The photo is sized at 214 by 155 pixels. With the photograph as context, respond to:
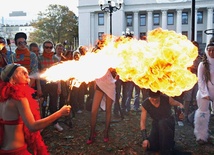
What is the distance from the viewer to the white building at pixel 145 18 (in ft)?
146

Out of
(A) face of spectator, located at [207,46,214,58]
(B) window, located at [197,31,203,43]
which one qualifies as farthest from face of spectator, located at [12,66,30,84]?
(B) window, located at [197,31,203,43]

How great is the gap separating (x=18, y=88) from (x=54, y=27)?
1719 inches

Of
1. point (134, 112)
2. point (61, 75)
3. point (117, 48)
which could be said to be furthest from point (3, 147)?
point (134, 112)

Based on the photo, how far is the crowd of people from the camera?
2695 mm

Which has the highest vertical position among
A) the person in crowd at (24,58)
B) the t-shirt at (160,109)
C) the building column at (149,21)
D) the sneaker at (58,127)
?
the building column at (149,21)

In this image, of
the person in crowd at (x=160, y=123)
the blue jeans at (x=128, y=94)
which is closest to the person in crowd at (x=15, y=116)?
the person in crowd at (x=160, y=123)

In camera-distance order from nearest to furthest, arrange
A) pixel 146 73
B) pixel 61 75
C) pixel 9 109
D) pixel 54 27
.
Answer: pixel 9 109
pixel 61 75
pixel 146 73
pixel 54 27

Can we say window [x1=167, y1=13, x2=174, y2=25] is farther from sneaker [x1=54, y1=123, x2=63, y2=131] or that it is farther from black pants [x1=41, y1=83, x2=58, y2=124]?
sneaker [x1=54, y1=123, x2=63, y2=131]

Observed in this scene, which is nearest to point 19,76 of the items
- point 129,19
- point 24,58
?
point 24,58

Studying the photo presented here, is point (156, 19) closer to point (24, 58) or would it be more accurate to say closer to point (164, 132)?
point (24, 58)

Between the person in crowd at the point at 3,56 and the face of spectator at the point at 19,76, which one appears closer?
the face of spectator at the point at 19,76

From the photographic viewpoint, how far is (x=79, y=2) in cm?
4966

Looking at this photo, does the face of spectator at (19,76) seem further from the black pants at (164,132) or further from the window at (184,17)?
the window at (184,17)

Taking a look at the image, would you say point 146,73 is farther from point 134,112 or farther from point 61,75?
point 134,112
